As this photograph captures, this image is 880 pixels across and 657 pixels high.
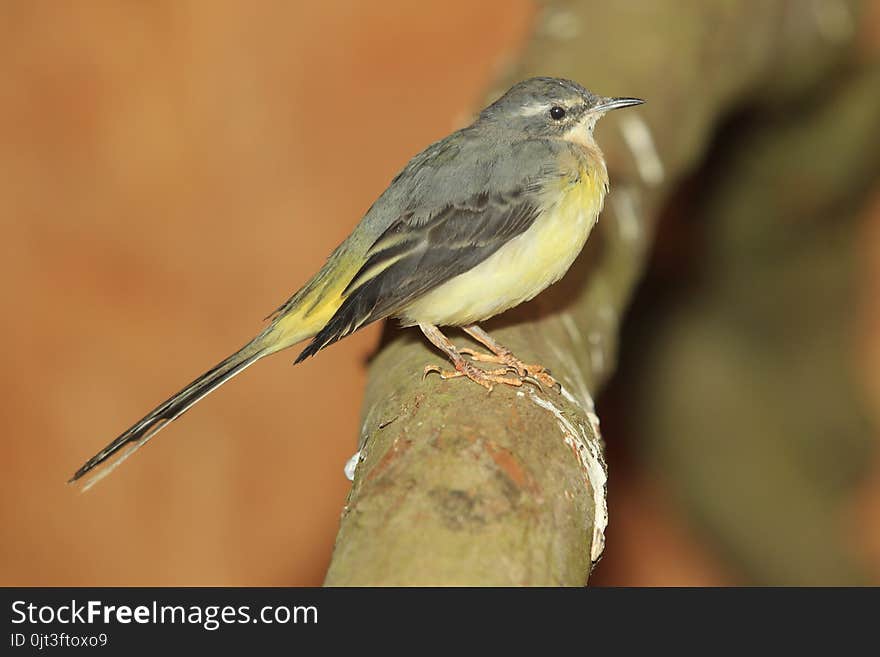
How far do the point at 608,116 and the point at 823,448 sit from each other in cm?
400

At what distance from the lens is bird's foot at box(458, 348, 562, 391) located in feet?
12.2

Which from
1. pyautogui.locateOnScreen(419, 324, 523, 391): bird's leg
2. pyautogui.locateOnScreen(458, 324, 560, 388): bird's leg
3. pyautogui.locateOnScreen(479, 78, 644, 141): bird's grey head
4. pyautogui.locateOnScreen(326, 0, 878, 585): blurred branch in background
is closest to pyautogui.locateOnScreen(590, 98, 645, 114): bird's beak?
pyautogui.locateOnScreen(479, 78, 644, 141): bird's grey head

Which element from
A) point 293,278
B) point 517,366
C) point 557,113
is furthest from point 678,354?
point 517,366

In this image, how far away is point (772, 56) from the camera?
6.66 metres

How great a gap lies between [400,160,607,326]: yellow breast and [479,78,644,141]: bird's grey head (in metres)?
0.47

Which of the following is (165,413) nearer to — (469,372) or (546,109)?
(469,372)

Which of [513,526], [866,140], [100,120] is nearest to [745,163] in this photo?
[866,140]

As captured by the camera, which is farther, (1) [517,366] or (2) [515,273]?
(2) [515,273]

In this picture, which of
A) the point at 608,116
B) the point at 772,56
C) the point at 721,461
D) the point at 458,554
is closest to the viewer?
the point at 458,554

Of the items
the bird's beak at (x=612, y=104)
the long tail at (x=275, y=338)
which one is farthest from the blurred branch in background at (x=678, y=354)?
the bird's beak at (x=612, y=104)

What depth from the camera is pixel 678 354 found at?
8.23 m

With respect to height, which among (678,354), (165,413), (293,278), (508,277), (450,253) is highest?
(450,253)

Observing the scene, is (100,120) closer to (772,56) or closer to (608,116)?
(608,116)

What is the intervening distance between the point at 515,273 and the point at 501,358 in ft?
1.10
